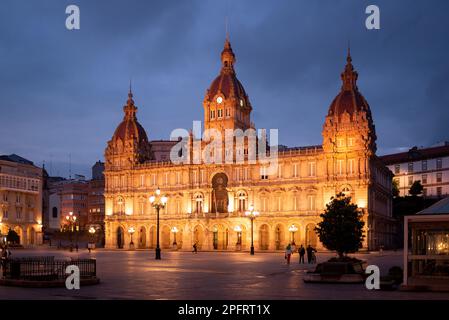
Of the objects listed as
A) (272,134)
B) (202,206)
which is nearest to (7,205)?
(202,206)

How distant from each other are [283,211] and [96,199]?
219 feet

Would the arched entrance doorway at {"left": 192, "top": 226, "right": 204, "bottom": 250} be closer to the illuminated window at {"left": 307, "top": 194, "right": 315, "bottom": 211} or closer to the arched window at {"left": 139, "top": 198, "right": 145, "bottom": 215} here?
the arched window at {"left": 139, "top": 198, "right": 145, "bottom": 215}

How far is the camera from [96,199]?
458ft

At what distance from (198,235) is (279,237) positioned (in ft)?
44.7

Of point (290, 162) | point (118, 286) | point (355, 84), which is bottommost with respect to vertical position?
point (118, 286)

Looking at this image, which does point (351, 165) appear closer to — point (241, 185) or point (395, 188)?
point (241, 185)

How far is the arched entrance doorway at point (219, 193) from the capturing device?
90.2 metres

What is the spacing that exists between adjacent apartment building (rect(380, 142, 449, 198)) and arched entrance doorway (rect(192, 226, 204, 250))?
44.8 meters

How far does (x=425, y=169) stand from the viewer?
111 metres

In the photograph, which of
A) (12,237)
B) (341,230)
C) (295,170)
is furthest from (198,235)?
(341,230)

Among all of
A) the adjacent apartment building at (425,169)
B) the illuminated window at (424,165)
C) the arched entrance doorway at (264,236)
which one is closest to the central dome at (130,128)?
the arched entrance doorway at (264,236)

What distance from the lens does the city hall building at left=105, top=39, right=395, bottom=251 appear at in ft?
265

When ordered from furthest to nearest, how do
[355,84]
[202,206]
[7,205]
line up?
[7,205] → [202,206] → [355,84]
